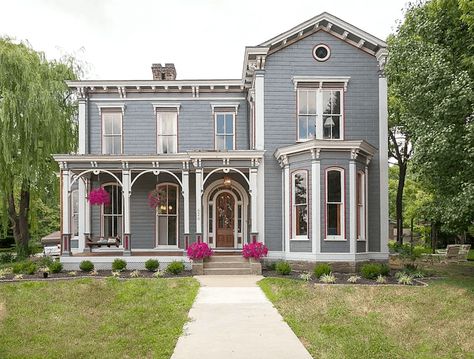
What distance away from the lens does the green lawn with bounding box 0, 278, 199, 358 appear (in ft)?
25.9

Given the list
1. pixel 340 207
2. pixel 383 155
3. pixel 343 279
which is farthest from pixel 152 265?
pixel 383 155

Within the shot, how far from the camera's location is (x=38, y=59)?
22328 millimetres

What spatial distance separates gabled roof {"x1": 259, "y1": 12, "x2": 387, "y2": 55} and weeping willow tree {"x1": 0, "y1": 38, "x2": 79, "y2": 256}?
10.4 meters

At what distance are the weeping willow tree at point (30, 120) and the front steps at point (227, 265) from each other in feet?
31.7

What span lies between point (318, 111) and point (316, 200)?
141 inches

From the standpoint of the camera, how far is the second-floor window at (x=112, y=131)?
67.6ft

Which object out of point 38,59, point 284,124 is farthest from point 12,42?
point 284,124

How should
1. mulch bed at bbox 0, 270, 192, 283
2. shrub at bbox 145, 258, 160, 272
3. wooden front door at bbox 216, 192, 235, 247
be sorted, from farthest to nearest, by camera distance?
wooden front door at bbox 216, 192, 235, 247, shrub at bbox 145, 258, 160, 272, mulch bed at bbox 0, 270, 192, 283

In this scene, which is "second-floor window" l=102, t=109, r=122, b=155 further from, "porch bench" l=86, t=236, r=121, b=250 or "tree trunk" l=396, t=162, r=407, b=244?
"tree trunk" l=396, t=162, r=407, b=244

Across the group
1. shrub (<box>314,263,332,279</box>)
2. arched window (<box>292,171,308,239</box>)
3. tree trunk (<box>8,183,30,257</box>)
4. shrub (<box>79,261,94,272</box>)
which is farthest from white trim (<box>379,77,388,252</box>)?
tree trunk (<box>8,183,30,257</box>)

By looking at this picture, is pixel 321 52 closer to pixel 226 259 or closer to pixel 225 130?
pixel 225 130

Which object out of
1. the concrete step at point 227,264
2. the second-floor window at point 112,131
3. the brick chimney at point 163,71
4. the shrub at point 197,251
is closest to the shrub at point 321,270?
the concrete step at point 227,264

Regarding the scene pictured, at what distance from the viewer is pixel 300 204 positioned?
55.2 ft

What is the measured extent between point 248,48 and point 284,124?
3.07 metres
